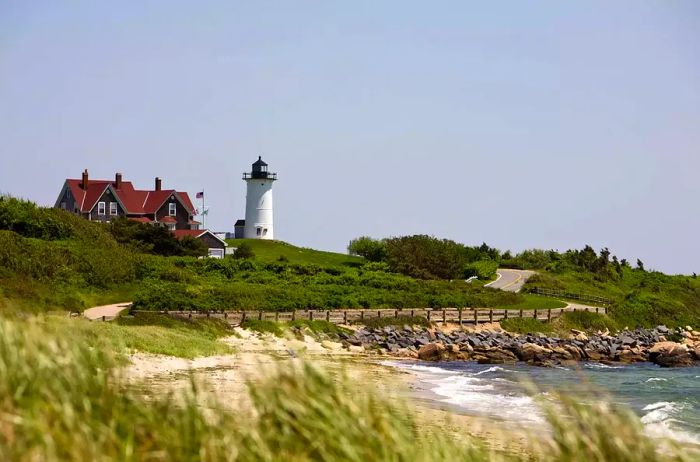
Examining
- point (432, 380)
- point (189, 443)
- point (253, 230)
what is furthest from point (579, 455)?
point (253, 230)

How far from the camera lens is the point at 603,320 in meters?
58.0

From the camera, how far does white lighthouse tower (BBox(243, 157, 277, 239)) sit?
94.2 m

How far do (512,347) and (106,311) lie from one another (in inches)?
723

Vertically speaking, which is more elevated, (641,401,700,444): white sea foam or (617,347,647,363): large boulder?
(617,347,647,363): large boulder

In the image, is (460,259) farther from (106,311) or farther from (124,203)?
(106,311)

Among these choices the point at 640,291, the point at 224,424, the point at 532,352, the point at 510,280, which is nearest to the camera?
the point at 224,424

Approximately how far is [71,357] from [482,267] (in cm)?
7065

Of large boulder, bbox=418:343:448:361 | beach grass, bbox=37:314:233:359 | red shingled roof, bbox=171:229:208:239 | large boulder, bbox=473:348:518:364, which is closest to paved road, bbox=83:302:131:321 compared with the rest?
beach grass, bbox=37:314:233:359

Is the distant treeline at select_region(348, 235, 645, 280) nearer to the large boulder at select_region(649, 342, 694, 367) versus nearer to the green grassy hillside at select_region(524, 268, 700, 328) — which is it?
the green grassy hillside at select_region(524, 268, 700, 328)

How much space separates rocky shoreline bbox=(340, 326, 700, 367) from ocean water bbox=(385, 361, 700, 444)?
1.43 meters

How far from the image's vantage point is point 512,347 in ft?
146

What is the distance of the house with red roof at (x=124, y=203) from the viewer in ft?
276

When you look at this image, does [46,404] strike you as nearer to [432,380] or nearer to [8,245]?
[432,380]

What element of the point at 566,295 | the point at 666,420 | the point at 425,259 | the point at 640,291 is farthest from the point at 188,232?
the point at 666,420
